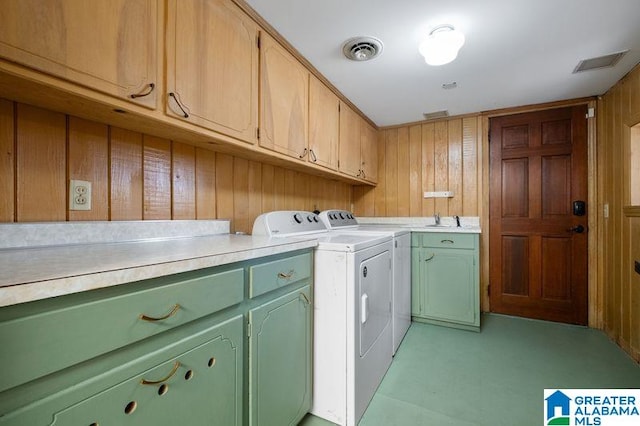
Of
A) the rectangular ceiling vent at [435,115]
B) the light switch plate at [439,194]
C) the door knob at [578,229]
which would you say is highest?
the rectangular ceiling vent at [435,115]

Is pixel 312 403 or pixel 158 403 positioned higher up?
pixel 158 403

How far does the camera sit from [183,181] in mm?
1518

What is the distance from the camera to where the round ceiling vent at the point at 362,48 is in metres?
1.72

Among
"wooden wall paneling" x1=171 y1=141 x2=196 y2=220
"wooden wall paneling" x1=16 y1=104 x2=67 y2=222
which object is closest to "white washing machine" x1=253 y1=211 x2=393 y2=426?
"wooden wall paneling" x1=171 y1=141 x2=196 y2=220

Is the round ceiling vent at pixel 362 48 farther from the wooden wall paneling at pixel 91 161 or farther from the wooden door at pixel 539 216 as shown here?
the wooden door at pixel 539 216

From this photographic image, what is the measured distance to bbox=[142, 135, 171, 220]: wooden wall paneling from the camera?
1.36 meters

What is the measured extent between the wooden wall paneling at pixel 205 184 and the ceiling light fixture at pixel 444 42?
4.73 ft

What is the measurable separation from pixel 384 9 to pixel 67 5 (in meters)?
1.33

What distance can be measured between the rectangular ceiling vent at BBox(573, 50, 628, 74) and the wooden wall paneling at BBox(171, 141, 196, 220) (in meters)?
2.71

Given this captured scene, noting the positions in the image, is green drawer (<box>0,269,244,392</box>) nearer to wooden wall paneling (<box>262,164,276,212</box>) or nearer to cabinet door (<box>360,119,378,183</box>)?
wooden wall paneling (<box>262,164,276,212</box>)

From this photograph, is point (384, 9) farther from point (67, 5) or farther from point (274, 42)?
point (67, 5)

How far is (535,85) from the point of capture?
2355 millimetres

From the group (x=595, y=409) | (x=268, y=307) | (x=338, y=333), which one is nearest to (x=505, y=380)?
(x=595, y=409)

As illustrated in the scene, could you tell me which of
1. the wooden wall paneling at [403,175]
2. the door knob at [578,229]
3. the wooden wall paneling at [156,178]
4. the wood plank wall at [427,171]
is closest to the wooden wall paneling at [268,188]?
the wooden wall paneling at [156,178]
